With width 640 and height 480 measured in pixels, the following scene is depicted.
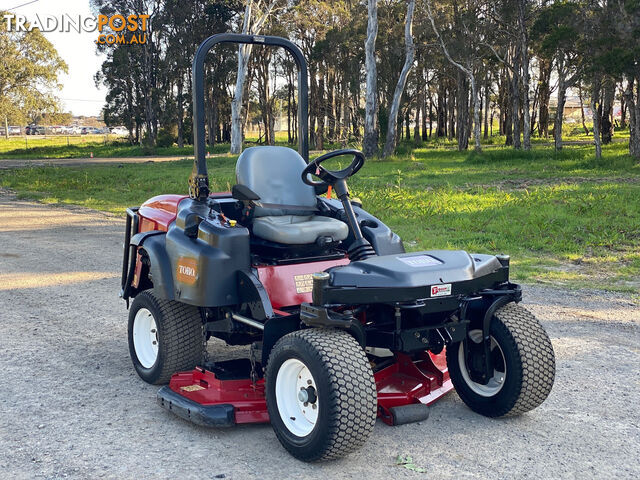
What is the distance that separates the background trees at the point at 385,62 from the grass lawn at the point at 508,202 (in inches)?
177

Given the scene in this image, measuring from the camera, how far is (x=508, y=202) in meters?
14.3

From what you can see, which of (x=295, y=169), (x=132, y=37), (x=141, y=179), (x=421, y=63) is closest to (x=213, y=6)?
(x=132, y=37)

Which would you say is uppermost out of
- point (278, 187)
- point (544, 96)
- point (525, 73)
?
point (544, 96)

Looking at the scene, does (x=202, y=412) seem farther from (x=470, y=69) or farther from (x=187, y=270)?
(x=470, y=69)

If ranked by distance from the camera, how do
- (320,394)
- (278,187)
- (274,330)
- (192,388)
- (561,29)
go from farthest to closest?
(561,29) → (278,187) → (192,388) → (274,330) → (320,394)

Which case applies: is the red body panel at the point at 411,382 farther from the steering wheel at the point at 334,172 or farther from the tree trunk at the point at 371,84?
the tree trunk at the point at 371,84

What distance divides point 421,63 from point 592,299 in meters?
39.5

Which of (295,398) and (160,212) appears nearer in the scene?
(295,398)

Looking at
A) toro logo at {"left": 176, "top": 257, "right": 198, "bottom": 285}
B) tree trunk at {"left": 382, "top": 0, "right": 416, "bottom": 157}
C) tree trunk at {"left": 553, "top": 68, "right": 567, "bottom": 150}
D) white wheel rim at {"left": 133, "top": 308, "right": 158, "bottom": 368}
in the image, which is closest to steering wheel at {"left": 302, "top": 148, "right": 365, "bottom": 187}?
toro logo at {"left": 176, "top": 257, "right": 198, "bottom": 285}

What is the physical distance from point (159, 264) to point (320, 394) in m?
1.63

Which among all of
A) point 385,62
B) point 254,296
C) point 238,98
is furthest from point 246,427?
point 385,62

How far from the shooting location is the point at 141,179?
22531 mm

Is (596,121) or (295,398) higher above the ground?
(596,121)

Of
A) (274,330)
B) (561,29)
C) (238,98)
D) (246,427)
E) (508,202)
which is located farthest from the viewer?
(238,98)
